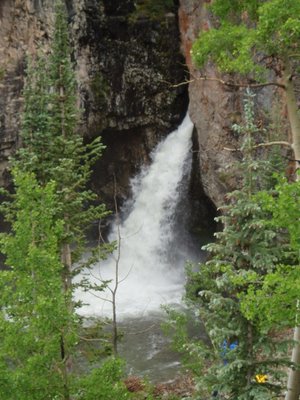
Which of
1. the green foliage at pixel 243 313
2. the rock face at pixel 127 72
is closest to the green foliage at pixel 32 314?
the green foliage at pixel 243 313

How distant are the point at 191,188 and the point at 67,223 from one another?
1447cm

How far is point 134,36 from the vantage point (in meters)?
28.5

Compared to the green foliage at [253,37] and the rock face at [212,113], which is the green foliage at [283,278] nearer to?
the green foliage at [253,37]

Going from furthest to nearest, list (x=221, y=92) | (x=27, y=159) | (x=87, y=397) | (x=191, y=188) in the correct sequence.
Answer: (x=191, y=188)
(x=221, y=92)
(x=27, y=159)
(x=87, y=397)

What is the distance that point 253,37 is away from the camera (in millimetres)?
9383

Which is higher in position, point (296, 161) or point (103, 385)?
point (296, 161)

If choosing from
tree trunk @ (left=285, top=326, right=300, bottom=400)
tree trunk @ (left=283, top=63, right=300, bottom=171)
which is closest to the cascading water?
tree trunk @ (left=285, top=326, right=300, bottom=400)

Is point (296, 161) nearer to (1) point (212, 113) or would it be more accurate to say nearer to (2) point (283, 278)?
(2) point (283, 278)

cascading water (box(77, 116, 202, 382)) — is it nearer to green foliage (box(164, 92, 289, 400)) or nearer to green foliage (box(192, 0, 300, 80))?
green foliage (box(164, 92, 289, 400))

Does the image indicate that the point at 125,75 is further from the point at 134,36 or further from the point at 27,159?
the point at 27,159

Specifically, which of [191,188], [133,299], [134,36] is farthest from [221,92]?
[133,299]

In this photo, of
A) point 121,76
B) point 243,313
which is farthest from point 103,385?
point 121,76

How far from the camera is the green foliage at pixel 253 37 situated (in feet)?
29.1

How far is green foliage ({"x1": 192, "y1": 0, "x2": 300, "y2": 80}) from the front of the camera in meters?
8.86
